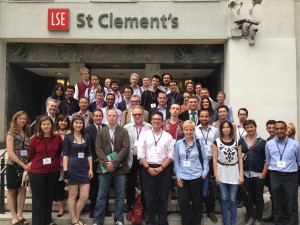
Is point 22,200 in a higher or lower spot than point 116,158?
lower

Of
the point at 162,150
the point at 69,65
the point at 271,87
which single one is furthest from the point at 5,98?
the point at 271,87

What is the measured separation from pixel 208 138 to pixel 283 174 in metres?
1.38

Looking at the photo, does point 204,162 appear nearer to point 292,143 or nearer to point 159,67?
point 292,143

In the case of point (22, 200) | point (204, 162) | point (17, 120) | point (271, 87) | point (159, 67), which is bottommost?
point (22, 200)

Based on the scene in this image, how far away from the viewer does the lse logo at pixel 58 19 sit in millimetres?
11250

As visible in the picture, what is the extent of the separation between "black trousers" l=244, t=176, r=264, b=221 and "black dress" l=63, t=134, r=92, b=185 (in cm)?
285

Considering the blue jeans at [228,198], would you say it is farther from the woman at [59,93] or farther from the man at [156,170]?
the woman at [59,93]

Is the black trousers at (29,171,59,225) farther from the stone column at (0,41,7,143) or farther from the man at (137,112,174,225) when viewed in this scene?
the stone column at (0,41,7,143)

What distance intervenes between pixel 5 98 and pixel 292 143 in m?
10.5

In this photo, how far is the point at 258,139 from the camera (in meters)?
5.74

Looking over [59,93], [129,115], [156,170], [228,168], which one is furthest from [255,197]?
[59,93]

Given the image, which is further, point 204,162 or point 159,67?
point 159,67

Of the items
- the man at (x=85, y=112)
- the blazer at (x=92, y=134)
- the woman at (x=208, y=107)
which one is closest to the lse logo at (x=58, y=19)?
the man at (x=85, y=112)

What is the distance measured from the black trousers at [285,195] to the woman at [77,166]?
→ 10.3 feet
